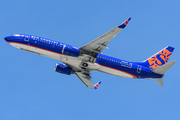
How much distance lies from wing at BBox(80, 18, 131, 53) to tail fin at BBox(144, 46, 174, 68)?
14.9 meters

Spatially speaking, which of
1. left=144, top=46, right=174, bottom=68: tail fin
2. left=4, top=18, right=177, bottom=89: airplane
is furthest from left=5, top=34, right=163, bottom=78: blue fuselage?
left=144, top=46, right=174, bottom=68: tail fin

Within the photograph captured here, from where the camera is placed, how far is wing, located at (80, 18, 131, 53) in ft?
155

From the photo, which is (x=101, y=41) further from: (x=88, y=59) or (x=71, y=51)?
(x=71, y=51)

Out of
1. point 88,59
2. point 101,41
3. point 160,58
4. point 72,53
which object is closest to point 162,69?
point 160,58

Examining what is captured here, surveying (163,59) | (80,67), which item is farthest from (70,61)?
(163,59)

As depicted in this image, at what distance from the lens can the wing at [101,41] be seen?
47094 millimetres

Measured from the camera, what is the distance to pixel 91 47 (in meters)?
52.8

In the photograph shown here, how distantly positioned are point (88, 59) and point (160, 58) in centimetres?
1900

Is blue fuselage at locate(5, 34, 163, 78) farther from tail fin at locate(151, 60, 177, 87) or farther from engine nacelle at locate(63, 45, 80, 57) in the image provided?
tail fin at locate(151, 60, 177, 87)

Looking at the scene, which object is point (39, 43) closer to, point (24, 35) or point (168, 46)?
point (24, 35)

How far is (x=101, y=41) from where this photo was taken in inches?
1999

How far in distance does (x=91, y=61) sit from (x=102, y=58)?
286 centimetres

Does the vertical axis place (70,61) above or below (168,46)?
below

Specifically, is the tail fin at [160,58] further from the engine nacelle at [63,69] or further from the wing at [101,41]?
the engine nacelle at [63,69]
